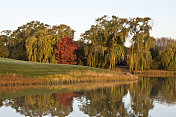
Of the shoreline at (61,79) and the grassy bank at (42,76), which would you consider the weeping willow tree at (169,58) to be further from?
the grassy bank at (42,76)


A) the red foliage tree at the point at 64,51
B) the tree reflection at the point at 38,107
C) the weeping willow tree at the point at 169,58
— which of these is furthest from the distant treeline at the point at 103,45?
the tree reflection at the point at 38,107

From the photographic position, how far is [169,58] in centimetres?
6059

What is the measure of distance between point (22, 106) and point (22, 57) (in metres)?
47.2

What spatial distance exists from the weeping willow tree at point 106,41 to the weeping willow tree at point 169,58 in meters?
15.2

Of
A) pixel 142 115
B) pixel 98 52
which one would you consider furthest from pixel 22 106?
pixel 98 52

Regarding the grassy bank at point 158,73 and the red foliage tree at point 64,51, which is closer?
the red foliage tree at point 64,51

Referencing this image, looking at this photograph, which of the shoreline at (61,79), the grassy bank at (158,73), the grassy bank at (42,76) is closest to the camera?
the shoreline at (61,79)

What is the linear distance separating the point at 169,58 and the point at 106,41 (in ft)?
60.8

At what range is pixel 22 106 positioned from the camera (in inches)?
643

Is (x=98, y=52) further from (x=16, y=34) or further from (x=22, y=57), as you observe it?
(x=16, y=34)

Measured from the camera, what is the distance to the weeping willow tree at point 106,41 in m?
49.3

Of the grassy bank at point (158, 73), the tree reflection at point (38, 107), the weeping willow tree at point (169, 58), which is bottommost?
the tree reflection at point (38, 107)

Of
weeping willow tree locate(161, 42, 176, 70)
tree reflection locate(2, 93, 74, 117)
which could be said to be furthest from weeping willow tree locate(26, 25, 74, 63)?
tree reflection locate(2, 93, 74, 117)

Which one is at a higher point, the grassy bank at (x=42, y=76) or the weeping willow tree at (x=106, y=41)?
the weeping willow tree at (x=106, y=41)
